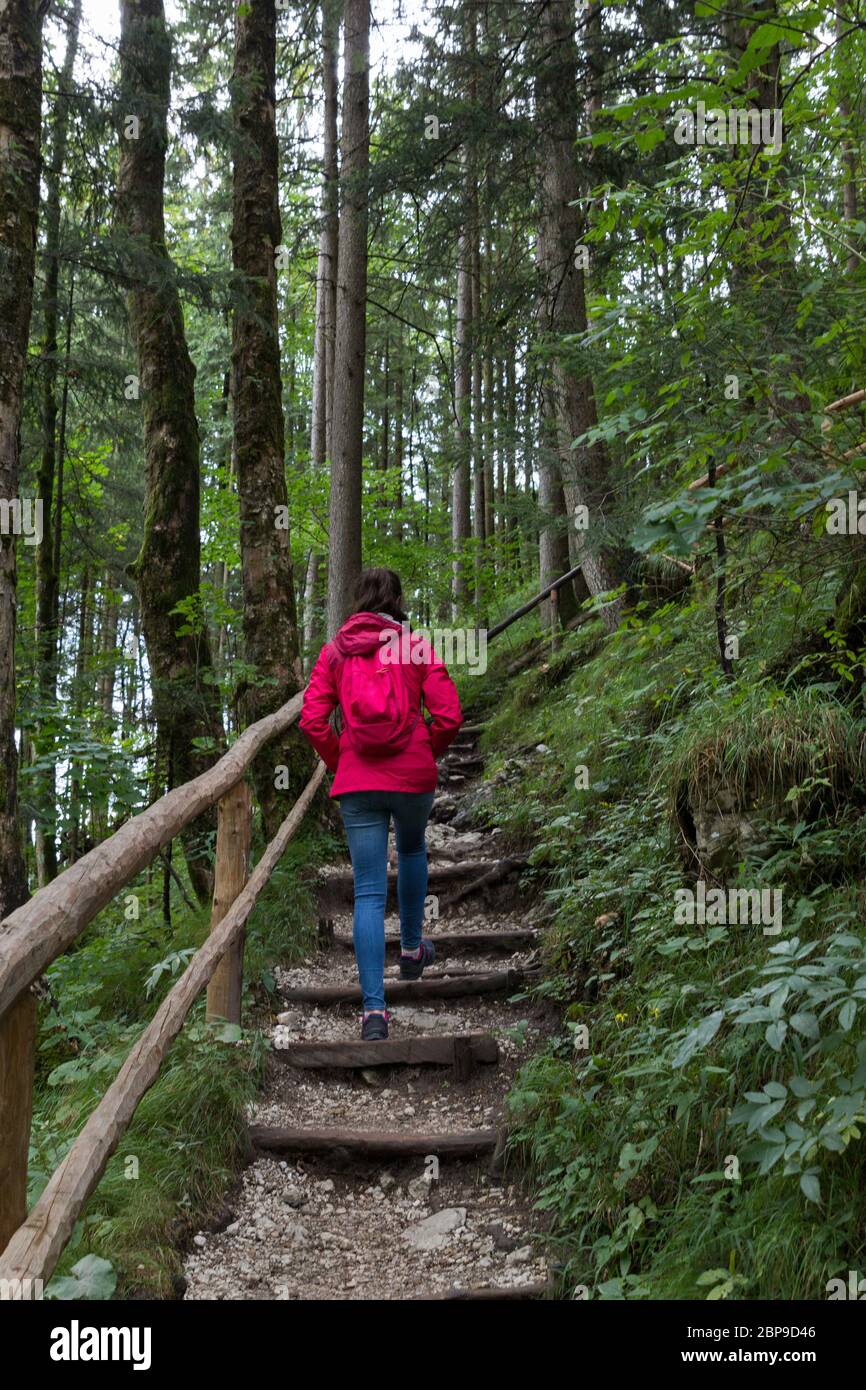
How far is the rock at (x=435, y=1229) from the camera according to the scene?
11.8ft

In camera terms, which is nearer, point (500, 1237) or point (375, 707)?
point (500, 1237)

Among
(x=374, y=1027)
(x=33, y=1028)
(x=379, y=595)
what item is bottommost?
(x=374, y=1027)

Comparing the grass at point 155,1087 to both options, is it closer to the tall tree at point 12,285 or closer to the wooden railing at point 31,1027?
the wooden railing at point 31,1027

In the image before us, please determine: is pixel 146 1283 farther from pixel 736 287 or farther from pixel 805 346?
pixel 736 287

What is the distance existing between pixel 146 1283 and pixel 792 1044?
6.75 ft

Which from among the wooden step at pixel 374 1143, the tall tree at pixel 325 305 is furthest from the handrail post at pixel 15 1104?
the tall tree at pixel 325 305

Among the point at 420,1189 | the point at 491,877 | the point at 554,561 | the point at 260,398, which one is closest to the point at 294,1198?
the point at 420,1189

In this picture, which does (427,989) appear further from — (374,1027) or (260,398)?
(260,398)

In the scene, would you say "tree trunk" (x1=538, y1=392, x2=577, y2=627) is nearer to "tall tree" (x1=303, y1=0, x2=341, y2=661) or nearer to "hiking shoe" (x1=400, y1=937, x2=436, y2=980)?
"tall tree" (x1=303, y1=0, x2=341, y2=661)

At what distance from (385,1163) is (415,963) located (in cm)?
138

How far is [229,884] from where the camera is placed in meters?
4.50

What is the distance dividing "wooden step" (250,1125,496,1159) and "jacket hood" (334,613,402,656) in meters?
2.08

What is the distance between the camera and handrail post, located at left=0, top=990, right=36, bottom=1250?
2080 mm
